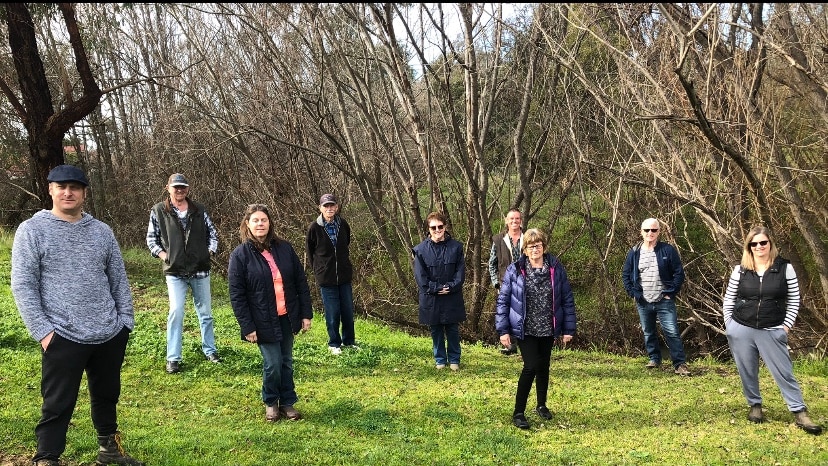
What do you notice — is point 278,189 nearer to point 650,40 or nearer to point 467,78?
point 467,78

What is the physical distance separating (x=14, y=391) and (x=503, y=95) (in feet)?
30.3

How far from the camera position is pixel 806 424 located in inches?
204

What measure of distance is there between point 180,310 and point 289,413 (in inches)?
69.3

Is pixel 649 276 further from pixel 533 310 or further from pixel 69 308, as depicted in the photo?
pixel 69 308

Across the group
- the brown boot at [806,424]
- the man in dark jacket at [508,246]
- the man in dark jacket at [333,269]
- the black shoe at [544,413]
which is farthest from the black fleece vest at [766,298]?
the man in dark jacket at [333,269]

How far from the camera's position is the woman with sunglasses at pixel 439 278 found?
6781 mm

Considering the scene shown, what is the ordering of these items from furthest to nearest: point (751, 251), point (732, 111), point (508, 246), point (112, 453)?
point (732, 111), point (508, 246), point (751, 251), point (112, 453)

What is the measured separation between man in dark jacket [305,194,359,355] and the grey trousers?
4.17m

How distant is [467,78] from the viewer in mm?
10250

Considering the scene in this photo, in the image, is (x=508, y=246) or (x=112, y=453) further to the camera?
(x=508, y=246)

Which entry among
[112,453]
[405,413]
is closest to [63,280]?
[112,453]

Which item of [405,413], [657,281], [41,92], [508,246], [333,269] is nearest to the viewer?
[405,413]

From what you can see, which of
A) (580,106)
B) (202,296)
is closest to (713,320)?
(580,106)

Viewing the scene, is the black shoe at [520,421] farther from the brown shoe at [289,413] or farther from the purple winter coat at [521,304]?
the brown shoe at [289,413]
